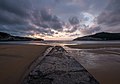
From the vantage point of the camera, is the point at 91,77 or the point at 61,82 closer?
the point at 61,82

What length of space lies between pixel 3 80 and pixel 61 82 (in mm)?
2478

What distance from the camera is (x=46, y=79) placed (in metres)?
4.96

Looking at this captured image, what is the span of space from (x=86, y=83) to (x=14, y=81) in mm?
3006

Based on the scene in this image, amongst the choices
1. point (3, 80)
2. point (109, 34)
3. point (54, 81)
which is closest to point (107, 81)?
point (54, 81)

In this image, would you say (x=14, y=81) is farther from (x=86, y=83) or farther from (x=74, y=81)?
(x=86, y=83)

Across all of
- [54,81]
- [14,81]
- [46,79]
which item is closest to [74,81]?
[54,81]

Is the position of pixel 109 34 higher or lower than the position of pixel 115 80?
higher

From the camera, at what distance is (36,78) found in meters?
5.05

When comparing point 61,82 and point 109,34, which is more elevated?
point 109,34

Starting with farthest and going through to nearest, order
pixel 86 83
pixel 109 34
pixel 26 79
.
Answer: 1. pixel 109 34
2. pixel 26 79
3. pixel 86 83

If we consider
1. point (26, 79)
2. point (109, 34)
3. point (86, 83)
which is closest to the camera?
point (86, 83)

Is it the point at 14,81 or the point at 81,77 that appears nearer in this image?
the point at 14,81

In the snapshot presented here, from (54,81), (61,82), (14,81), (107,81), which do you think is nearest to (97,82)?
(107,81)

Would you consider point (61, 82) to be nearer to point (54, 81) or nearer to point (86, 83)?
point (54, 81)
